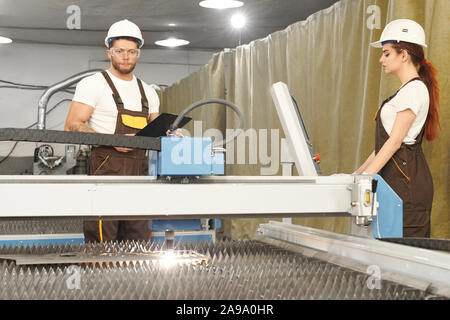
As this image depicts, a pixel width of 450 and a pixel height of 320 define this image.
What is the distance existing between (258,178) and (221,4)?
163 inches

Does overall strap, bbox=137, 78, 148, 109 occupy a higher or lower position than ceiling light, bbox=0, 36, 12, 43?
lower

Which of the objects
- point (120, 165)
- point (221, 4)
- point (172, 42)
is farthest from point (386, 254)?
point (172, 42)

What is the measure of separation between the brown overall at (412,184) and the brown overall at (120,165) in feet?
3.09

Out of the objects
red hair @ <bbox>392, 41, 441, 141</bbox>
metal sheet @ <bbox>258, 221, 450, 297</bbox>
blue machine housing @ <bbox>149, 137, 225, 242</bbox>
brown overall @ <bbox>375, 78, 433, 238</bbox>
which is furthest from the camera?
red hair @ <bbox>392, 41, 441, 141</bbox>

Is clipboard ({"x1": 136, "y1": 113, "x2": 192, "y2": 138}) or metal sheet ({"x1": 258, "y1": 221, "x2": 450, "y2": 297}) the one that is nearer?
Answer: metal sheet ({"x1": 258, "y1": 221, "x2": 450, "y2": 297})

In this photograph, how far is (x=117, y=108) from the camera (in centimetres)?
237

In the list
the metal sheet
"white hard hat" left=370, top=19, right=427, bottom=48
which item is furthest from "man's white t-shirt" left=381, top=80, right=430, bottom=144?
the metal sheet

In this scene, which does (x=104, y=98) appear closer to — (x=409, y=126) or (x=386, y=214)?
(x=409, y=126)

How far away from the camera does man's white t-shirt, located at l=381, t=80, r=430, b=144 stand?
1.93m

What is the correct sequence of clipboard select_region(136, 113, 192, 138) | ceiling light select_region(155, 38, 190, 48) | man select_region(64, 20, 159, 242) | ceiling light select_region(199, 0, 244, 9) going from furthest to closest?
ceiling light select_region(155, 38, 190, 48) < ceiling light select_region(199, 0, 244, 9) < man select_region(64, 20, 159, 242) < clipboard select_region(136, 113, 192, 138)

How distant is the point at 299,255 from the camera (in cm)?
120

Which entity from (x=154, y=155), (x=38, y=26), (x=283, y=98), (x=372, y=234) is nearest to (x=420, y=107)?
(x=283, y=98)

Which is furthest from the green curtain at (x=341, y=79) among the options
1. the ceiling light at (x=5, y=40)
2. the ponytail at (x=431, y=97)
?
the ceiling light at (x=5, y=40)

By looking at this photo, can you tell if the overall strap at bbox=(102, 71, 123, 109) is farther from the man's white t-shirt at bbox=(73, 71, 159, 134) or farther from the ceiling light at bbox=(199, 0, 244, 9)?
the ceiling light at bbox=(199, 0, 244, 9)
